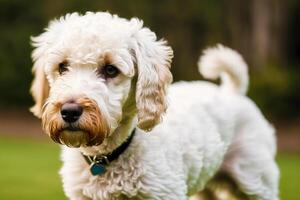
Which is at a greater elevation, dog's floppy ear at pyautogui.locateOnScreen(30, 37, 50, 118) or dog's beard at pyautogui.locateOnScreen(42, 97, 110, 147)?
dog's floppy ear at pyautogui.locateOnScreen(30, 37, 50, 118)

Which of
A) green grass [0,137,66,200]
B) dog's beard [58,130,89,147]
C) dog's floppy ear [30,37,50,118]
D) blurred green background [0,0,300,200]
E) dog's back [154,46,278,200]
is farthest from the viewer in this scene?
blurred green background [0,0,300,200]

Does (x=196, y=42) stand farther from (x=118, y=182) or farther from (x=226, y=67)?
(x=118, y=182)

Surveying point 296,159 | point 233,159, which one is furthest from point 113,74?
point 296,159

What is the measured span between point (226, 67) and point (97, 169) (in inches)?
97.8

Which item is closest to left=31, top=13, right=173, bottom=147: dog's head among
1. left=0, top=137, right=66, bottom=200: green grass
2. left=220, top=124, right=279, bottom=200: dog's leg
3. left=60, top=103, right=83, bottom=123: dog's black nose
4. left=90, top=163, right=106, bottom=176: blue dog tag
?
left=60, top=103, right=83, bottom=123: dog's black nose

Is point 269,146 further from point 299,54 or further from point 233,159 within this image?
point 299,54

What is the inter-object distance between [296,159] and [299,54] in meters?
7.34

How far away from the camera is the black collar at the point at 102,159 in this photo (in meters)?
5.57

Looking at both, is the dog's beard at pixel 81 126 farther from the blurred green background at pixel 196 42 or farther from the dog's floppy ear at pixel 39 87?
the blurred green background at pixel 196 42

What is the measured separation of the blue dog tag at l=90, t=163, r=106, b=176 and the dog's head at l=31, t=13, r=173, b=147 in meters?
0.42

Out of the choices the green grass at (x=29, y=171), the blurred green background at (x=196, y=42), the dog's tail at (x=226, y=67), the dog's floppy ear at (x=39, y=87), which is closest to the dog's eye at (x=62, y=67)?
the dog's floppy ear at (x=39, y=87)

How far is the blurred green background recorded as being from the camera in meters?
21.4

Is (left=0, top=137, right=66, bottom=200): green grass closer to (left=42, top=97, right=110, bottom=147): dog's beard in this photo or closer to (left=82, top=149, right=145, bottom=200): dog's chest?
(left=82, top=149, right=145, bottom=200): dog's chest

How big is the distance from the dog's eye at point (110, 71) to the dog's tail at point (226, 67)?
233cm
